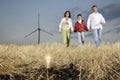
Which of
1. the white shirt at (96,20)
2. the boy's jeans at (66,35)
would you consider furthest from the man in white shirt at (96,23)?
the boy's jeans at (66,35)

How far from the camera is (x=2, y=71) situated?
27.1ft

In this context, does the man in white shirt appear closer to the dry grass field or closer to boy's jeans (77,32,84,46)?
boy's jeans (77,32,84,46)

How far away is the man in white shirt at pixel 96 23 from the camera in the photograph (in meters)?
16.4

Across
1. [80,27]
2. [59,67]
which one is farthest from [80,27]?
[59,67]

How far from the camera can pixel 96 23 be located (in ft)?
54.7

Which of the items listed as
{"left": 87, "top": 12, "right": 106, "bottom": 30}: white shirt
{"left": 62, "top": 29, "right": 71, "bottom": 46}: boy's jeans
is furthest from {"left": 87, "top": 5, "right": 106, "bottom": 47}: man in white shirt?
{"left": 62, "top": 29, "right": 71, "bottom": 46}: boy's jeans

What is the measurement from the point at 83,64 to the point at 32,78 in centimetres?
143

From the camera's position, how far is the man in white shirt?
16.4m

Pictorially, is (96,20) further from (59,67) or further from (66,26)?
(59,67)

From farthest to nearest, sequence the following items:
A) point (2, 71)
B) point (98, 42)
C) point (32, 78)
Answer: point (98, 42), point (2, 71), point (32, 78)

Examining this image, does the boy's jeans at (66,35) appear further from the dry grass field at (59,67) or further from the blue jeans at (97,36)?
the dry grass field at (59,67)

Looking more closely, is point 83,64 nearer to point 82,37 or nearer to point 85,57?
point 85,57

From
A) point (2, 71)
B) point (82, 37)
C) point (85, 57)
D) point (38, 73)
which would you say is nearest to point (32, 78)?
point (38, 73)

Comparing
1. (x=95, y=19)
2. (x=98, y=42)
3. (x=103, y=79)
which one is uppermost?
(x=95, y=19)
